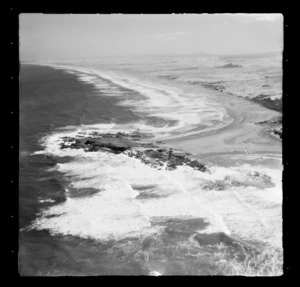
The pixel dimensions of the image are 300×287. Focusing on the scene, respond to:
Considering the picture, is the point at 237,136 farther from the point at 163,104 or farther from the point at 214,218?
the point at 214,218

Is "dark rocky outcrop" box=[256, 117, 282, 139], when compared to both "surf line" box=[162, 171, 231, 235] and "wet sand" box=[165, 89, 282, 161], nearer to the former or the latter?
"wet sand" box=[165, 89, 282, 161]

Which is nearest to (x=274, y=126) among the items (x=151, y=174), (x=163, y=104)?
(x=163, y=104)

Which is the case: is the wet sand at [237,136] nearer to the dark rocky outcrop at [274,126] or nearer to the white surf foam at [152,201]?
the dark rocky outcrop at [274,126]

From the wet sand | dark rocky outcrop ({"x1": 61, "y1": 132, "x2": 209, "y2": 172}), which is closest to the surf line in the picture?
dark rocky outcrop ({"x1": 61, "y1": 132, "x2": 209, "y2": 172})

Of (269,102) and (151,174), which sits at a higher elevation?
(269,102)

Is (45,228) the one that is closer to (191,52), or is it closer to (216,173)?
(216,173)

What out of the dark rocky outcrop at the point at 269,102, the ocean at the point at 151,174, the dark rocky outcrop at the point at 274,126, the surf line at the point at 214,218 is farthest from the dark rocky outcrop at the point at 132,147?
the dark rocky outcrop at the point at 269,102
